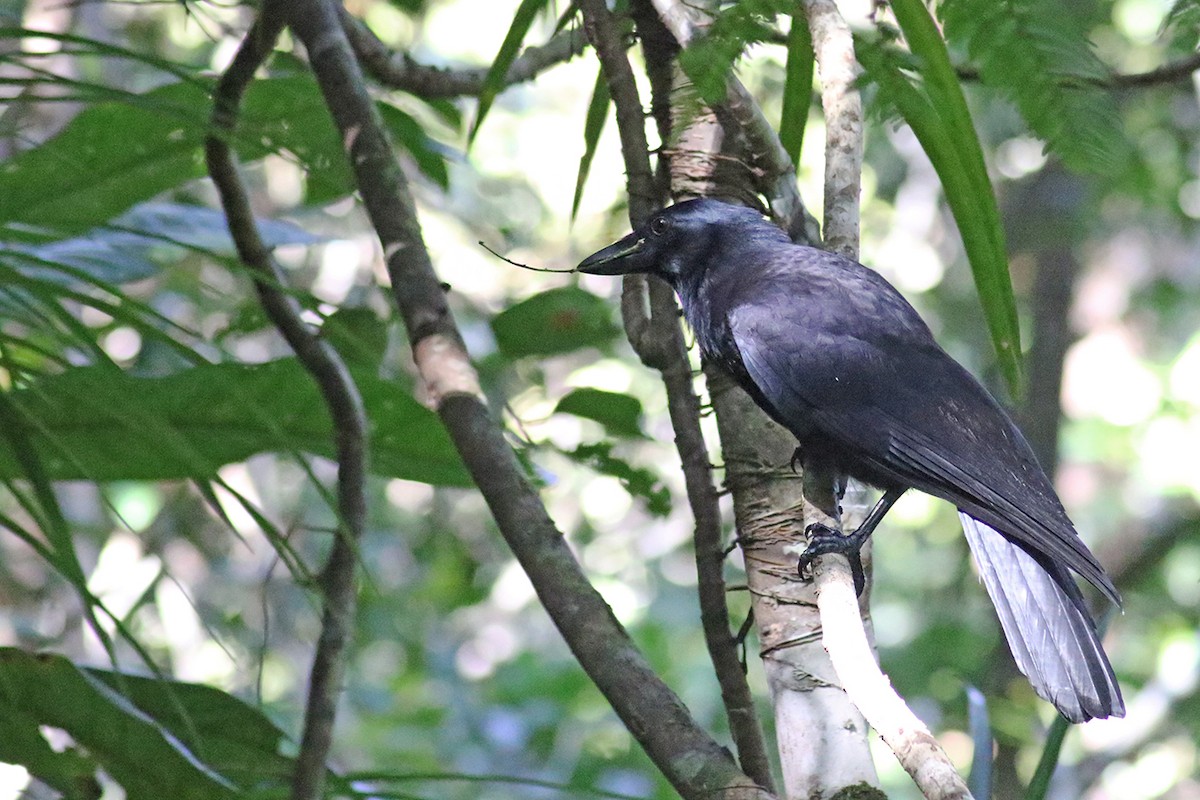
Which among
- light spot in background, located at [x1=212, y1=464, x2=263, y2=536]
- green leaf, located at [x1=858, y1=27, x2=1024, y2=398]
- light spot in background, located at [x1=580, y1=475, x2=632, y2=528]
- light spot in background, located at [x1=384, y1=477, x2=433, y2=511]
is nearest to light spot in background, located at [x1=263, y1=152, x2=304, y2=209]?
light spot in background, located at [x1=212, y1=464, x2=263, y2=536]

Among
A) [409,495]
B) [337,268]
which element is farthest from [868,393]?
[409,495]

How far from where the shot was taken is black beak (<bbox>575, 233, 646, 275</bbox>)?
8.61ft

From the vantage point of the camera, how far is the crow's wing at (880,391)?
2217 mm

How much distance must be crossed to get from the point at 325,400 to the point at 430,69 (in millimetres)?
1049

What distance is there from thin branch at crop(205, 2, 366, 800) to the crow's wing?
75cm

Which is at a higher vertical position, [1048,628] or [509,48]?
[509,48]

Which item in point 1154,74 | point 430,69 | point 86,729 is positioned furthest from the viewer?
point 430,69

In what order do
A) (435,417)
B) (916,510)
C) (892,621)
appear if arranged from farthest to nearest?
(892,621) → (916,510) → (435,417)

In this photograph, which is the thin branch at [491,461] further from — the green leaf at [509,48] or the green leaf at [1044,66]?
the green leaf at [1044,66]

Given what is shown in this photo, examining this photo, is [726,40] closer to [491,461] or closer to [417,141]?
[491,461]

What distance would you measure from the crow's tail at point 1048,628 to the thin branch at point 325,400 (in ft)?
3.40

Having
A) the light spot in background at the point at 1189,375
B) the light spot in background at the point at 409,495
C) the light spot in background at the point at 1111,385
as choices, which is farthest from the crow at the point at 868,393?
the light spot in background at the point at 409,495

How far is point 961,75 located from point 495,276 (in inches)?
158

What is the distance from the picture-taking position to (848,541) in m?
2.08
